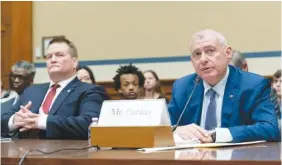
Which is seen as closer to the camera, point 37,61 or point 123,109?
point 123,109

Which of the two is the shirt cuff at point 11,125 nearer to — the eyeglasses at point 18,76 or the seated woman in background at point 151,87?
the eyeglasses at point 18,76

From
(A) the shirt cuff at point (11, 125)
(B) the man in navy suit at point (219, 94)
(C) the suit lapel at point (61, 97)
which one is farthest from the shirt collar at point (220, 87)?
(A) the shirt cuff at point (11, 125)

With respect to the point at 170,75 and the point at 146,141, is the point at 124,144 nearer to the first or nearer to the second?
the point at 146,141

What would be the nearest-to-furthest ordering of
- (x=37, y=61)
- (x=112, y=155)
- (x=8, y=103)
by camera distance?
(x=112, y=155) → (x=8, y=103) → (x=37, y=61)

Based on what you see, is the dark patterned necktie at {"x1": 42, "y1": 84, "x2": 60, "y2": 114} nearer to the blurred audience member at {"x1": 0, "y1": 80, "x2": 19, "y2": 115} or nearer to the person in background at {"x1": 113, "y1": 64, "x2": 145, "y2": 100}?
the blurred audience member at {"x1": 0, "y1": 80, "x2": 19, "y2": 115}

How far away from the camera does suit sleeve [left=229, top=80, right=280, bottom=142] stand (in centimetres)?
195

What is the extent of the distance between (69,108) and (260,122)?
3.44 feet

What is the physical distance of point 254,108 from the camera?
2.17 m

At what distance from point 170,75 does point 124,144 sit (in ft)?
11.7

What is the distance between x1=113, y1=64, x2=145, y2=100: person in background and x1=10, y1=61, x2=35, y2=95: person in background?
699 mm

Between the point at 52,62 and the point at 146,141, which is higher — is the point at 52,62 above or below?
above

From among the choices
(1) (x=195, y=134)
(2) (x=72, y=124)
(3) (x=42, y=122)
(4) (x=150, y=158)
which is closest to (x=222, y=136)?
(1) (x=195, y=134)

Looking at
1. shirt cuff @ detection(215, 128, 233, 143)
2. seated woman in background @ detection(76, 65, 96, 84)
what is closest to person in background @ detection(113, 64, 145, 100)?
seated woman in background @ detection(76, 65, 96, 84)

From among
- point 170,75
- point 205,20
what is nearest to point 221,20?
point 205,20
